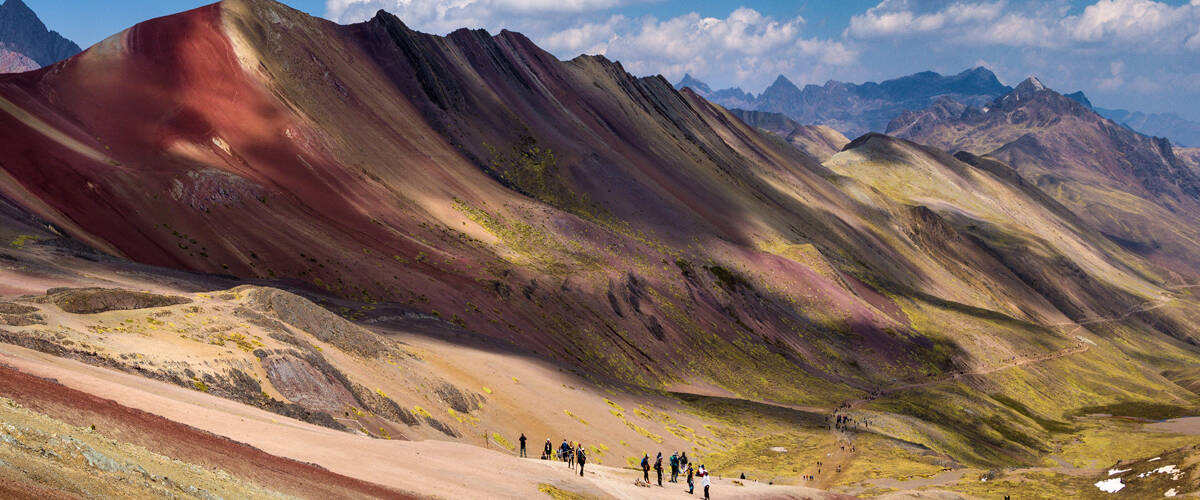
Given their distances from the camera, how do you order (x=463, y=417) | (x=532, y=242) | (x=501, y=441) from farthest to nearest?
(x=532, y=242) → (x=501, y=441) → (x=463, y=417)

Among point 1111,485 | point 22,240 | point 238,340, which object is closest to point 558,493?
point 238,340

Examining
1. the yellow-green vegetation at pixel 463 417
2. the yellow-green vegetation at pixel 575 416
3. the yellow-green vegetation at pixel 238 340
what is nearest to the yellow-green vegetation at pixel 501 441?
the yellow-green vegetation at pixel 463 417

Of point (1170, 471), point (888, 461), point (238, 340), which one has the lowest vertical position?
point (238, 340)

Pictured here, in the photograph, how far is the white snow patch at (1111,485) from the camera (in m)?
79.9

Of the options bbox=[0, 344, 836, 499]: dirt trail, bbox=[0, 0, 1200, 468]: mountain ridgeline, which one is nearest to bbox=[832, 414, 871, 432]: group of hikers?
bbox=[0, 0, 1200, 468]: mountain ridgeline

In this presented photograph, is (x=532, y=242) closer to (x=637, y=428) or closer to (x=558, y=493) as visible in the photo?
(x=637, y=428)

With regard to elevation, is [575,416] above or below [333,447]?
above

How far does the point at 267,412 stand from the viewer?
126ft

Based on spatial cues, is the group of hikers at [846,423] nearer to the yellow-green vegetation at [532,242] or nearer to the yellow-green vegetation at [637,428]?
the yellow-green vegetation at [637,428]

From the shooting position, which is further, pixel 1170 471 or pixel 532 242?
pixel 532 242

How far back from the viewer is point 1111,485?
8125cm

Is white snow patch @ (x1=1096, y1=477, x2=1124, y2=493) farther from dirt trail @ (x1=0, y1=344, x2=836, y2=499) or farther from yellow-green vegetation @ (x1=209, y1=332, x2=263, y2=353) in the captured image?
yellow-green vegetation @ (x1=209, y1=332, x2=263, y2=353)

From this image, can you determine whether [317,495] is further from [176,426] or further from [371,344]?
[371,344]

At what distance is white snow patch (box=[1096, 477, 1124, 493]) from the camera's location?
262ft
